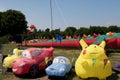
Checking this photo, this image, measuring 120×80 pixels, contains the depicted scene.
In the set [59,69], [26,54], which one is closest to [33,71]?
[26,54]

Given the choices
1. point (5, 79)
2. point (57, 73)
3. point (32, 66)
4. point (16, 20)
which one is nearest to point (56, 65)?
point (57, 73)

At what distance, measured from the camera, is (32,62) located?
12891mm

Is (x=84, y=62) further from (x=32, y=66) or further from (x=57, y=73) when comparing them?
(x=32, y=66)

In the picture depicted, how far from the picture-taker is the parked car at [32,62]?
41.4 ft

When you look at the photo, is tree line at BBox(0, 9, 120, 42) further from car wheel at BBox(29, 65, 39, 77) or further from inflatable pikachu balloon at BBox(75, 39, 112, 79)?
inflatable pikachu balloon at BBox(75, 39, 112, 79)

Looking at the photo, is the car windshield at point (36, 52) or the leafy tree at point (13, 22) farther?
the leafy tree at point (13, 22)

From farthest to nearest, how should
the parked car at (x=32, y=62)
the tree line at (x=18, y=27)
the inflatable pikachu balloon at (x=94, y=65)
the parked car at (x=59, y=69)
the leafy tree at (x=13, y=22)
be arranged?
→ the leafy tree at (x=13, y=22) → the tree line at (x=18, y=27) → the parked car at (x=32, y=62) → the parked car at (x=59, y=69) → the inflatable pikachu balloon at (x=94, y=65)

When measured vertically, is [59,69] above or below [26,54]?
below

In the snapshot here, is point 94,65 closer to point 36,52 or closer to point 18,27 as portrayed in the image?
point 36,52

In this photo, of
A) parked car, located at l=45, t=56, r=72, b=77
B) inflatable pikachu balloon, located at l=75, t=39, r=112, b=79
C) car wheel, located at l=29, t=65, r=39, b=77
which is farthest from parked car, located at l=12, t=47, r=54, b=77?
inflatable pikachu balloon, located at l=75, t=39, r=112, b=79

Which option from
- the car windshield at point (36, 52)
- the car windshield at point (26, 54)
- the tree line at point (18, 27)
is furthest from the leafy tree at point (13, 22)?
the car windshield at point (36, 52)

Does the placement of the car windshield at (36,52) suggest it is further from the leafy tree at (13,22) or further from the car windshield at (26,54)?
the leafy tree at (13,22)

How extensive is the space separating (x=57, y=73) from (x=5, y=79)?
114 inches

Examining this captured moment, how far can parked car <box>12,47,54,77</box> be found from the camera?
496 inches
